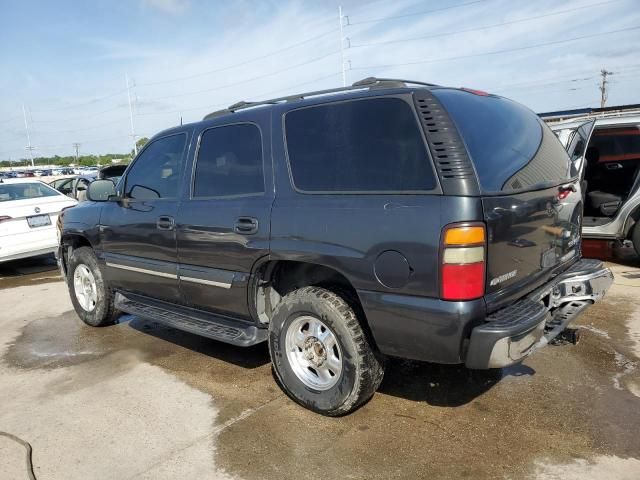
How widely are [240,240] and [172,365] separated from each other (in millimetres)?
1509

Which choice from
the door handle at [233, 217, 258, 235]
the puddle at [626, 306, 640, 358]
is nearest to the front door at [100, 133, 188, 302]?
the door handle at [233, 217, 258, 235]

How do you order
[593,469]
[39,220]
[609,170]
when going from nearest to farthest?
[593,469] → [609,170] → [39,220]

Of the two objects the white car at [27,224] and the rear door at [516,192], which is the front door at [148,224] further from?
the white car at [27,224]

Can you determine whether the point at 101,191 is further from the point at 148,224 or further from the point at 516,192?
the point at 516,192

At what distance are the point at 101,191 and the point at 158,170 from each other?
71 cm

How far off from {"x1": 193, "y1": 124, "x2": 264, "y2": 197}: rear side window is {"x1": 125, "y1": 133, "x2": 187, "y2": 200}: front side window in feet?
1.01

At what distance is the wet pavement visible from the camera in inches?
112

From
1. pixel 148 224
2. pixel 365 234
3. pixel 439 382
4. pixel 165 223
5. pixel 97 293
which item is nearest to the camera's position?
pixel 365 234

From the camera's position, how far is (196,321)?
4.05 meters

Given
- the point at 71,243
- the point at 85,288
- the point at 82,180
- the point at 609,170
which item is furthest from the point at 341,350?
the point at 82,180

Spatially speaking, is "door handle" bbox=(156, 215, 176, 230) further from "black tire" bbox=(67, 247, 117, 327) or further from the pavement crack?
the pavement crack

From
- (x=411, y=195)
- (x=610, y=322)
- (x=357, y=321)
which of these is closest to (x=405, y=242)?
(x=411, y=195)

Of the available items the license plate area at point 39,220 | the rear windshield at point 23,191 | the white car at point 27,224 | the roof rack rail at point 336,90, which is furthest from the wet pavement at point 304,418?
the rear windshield at point 23,191

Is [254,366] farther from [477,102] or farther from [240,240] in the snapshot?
[477,102]
